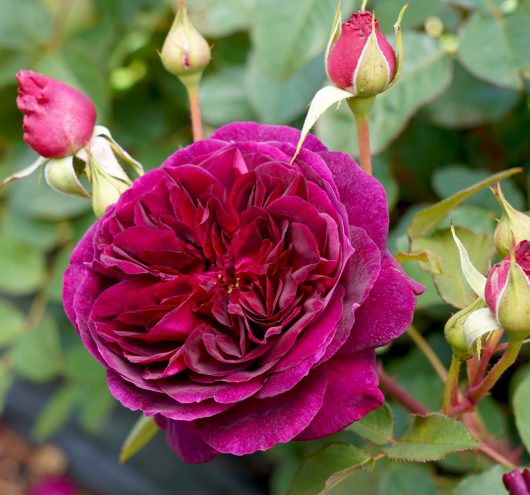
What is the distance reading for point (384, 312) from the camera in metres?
0.46

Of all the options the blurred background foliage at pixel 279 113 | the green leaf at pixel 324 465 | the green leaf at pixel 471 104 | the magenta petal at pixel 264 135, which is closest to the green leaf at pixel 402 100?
the blurred background foliage at pixel 279 113

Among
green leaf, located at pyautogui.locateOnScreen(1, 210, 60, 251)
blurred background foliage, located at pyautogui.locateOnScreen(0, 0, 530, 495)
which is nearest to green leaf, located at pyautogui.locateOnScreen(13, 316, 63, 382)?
blurred background foliage, located at pyautogui.locateOnScreen(0, 0, 530, 495)

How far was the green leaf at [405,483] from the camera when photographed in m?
0.68

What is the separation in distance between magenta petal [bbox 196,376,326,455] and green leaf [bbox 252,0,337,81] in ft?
1.25

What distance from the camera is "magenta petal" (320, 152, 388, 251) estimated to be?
1.56ft

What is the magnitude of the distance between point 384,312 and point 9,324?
0.83 meters

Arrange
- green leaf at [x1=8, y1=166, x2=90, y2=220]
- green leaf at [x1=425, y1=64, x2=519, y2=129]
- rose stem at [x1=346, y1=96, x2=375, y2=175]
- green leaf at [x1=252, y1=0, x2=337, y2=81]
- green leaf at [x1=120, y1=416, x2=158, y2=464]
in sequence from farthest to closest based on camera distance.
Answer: green leaf at [x1=8, y1=166, x2=90, y2=220] → green leaf at [x1=425, y1=64, x2=519, y2=129] → green leaf at [x1=252, y1=0, x2=337, y2=81] → green leaf at [x1=120, y1=416, x2=158, y2=464] → rose stem at [x1=346, y1=96, x2=375, y2=175]

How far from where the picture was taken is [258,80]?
0.87 m

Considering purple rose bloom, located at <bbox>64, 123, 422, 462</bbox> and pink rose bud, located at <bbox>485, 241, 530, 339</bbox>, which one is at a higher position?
pink rose bud, located at <bbox>485, 241, 530, 339</bbox>

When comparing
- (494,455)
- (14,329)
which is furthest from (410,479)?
(14,329)

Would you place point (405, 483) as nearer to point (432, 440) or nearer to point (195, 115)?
point (432, 440)

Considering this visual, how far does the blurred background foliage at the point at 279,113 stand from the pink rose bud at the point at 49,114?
0.26 metres

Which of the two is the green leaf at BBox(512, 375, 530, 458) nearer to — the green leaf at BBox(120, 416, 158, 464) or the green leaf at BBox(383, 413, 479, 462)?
the green leaf at BBox(383, 413, 479, 462)

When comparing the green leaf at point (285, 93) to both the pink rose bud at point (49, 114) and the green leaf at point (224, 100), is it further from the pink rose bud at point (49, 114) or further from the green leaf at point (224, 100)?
the pink rose bud at point (49, 114)
